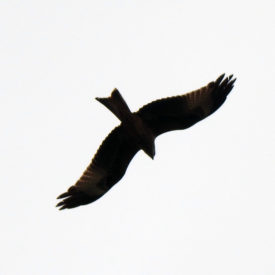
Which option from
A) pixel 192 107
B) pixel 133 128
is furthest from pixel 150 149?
pixel 192 107

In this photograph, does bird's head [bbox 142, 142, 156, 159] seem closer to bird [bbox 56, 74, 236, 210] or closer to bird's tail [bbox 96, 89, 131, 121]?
bird [bbox 56, 74, 236, 210]

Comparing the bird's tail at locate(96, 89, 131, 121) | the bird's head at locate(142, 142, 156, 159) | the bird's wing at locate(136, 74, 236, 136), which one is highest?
the bird's tail at locate(96, 89, 131, 121)

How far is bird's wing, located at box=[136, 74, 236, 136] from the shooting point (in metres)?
8.27

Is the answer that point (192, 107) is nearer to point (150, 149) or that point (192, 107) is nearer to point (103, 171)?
point (150, 149)

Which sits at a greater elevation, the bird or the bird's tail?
the bird's tail

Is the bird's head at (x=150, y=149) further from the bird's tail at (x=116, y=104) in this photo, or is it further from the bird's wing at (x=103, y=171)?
the bird's tail at (x=116, y=104)

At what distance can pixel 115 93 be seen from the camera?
7.77m

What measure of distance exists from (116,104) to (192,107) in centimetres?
114

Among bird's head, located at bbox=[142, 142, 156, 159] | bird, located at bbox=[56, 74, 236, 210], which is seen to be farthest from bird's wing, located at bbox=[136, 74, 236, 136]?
bird's head, located at bbox=[142, 142, 156, 159]

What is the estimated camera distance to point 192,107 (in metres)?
8.32

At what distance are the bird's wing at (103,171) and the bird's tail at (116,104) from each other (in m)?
0.66

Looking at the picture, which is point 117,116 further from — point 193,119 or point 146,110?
point 193,119

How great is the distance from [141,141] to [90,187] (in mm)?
1110

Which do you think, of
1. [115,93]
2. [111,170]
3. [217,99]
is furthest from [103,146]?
[217,99]
